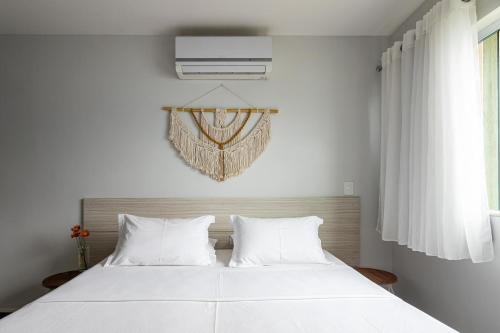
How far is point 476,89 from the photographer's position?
204 centimetres

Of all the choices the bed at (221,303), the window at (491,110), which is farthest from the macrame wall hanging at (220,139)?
the window at (491,110)

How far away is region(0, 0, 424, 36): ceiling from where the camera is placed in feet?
8.69

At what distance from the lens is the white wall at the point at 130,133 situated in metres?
3.12

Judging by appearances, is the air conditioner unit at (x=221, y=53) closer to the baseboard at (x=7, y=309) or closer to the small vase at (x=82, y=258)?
the small vase at (x=82, y=258)

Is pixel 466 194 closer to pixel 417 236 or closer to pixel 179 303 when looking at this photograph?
pixel 417 236

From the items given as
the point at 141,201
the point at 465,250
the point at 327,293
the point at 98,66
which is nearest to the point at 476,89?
the point at 465,250

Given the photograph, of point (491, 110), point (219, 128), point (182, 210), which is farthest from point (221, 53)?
point (491, 110)

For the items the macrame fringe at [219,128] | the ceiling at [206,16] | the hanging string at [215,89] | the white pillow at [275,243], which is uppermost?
the ceiling at [206,16]

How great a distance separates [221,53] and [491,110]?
6.09 feet

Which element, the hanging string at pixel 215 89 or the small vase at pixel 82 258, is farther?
the hanging string at pixel 215 89

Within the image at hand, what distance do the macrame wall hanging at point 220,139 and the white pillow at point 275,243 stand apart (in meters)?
0.58

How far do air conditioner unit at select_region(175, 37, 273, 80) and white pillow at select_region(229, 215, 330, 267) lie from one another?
121cm

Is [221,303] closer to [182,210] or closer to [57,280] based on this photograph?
[182,210]

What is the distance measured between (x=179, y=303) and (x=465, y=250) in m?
1.55
